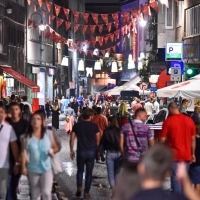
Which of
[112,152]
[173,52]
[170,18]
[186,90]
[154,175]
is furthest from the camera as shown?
[170,18]

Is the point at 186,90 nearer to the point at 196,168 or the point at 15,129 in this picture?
the point at 196,168

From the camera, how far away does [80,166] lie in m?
15.1

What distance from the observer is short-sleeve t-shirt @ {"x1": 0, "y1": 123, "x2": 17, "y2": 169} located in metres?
12.1

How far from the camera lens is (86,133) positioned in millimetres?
14773

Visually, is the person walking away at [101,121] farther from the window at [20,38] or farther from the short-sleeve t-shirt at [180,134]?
the window at [20,38]

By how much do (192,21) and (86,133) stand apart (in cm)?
2863

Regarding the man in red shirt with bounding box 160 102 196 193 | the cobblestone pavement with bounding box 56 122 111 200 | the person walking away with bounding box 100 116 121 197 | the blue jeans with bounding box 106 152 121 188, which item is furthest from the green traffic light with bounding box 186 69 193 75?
the man in red shirt with bounding box 160 102 196 193

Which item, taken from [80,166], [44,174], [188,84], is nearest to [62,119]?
[188,84]

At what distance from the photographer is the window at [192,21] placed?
41.1 metres

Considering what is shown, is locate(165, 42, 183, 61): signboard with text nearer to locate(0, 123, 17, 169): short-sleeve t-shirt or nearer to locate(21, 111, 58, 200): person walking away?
locate(0, 123, 17, 169): short-sleeve t-shirt

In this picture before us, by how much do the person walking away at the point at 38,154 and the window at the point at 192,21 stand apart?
98.2 ft

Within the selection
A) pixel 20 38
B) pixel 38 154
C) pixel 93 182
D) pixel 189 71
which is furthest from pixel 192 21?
pixel 38 154

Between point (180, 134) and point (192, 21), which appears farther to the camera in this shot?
point (192, 21)

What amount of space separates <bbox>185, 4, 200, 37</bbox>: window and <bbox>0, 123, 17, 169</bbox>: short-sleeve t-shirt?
2946 centimetres
